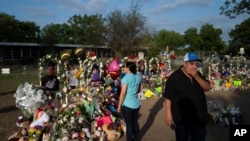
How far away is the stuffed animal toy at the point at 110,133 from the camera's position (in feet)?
23.0

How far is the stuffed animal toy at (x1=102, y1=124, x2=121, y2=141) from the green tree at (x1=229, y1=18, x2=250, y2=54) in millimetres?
48177

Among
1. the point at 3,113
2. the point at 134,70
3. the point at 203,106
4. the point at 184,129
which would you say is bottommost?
the point at 3,113

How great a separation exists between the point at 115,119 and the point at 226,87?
10145 mm

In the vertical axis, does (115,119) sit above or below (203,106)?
below

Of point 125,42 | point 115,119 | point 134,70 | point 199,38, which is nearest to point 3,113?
point 115,119

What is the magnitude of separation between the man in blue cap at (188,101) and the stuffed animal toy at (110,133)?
284 cm

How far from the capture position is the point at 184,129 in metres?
4.32

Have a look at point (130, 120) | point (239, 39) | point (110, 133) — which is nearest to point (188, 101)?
point (130, 120)

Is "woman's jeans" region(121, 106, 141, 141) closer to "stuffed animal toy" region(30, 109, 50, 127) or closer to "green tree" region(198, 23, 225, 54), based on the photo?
"stuffed animal toy" region(30, 109, 50, 127)

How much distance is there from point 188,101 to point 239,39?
5766cm

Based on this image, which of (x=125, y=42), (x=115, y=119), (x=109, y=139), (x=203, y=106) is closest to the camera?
(x=203, y=106)

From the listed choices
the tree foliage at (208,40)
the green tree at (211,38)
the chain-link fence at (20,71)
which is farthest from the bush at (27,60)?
the green tree at (211,38)

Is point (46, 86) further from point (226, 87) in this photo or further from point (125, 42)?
point (125, 42)

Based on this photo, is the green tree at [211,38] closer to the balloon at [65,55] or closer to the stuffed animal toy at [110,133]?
the balloon at [65,55]
